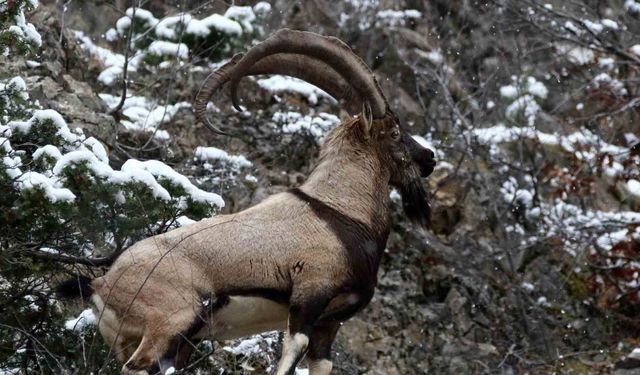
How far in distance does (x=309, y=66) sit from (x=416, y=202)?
1181 millimetres

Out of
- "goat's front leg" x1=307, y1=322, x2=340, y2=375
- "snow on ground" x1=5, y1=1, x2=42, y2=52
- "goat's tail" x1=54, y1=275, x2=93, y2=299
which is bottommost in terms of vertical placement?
"goat's front leg" x1=307, y1=322, x2=340, y2=375

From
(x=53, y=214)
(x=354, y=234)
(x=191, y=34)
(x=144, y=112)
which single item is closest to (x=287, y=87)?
(x=191, y=34)

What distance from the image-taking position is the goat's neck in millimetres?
6246

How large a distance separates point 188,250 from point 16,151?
1.51m

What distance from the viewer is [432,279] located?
11523 millimetres

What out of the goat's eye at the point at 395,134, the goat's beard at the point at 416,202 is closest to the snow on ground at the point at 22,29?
the goat's eye at the point at 395,134

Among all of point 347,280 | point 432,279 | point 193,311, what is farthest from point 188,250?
point 432,279

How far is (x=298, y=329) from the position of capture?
5.52 meters

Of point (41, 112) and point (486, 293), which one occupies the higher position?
point (41, 112)

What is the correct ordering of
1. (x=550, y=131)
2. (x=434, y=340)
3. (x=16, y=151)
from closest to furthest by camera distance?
(x=16, y=151), (x=434, y=340), (x=550, y=131)

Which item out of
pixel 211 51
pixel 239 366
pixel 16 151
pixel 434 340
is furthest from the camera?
pixel 211 51

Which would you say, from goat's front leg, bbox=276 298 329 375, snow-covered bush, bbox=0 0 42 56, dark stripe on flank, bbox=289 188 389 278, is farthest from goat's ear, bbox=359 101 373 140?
snow-covered bush, bbox=0 0 42 56

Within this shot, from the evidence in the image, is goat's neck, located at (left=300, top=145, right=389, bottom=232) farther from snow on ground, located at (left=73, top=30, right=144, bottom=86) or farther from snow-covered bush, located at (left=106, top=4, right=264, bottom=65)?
snow on ground, located at (left=73, top=30, right=144, bottom=86)

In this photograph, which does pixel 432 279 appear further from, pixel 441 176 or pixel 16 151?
pixel 16 151
